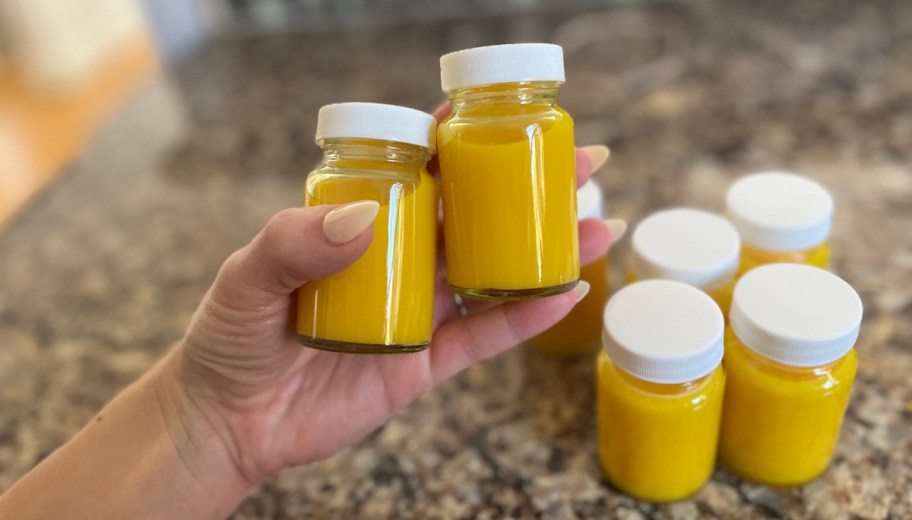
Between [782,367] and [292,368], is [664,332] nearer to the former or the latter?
[782,367]

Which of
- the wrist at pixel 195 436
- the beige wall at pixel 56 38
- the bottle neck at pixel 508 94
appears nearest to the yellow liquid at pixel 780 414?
the bottle neck at pixel 508 94

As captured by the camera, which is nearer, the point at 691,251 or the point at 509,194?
the point at 509,194

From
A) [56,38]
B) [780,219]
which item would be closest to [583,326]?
[780,219]

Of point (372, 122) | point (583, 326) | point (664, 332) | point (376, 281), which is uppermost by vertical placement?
point (372, 122)

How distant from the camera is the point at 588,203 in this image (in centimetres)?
80

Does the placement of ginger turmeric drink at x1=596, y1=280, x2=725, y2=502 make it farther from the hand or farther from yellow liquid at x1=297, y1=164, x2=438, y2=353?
yellow liquid at x1=297, y1=164, x2=438, y2=353

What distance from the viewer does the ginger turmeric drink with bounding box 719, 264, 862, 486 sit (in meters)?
0.61

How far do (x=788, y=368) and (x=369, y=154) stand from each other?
0.44m

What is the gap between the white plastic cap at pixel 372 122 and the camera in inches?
22.0

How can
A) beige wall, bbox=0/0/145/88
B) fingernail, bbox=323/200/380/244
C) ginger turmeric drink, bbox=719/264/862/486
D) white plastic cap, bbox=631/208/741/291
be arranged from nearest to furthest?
fingernail, bbox=323/200/380/244 < ginger turmeric drink, bbox=719/264/862/486 < white plastic cap, bbox=631/208/741/291 < beige wall, bbox=0/0/145/88

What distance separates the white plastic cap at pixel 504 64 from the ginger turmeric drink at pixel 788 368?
305 mm

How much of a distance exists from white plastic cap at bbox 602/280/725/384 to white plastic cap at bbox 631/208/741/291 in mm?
48

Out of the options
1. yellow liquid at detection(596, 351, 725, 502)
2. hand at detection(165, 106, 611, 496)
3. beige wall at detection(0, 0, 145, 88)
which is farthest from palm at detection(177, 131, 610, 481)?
beige wall at detection(0, 0, 145, 88)

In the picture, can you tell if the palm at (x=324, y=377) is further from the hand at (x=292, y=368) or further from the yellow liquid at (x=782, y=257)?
the yellow liquid at (x=782, y=257)
